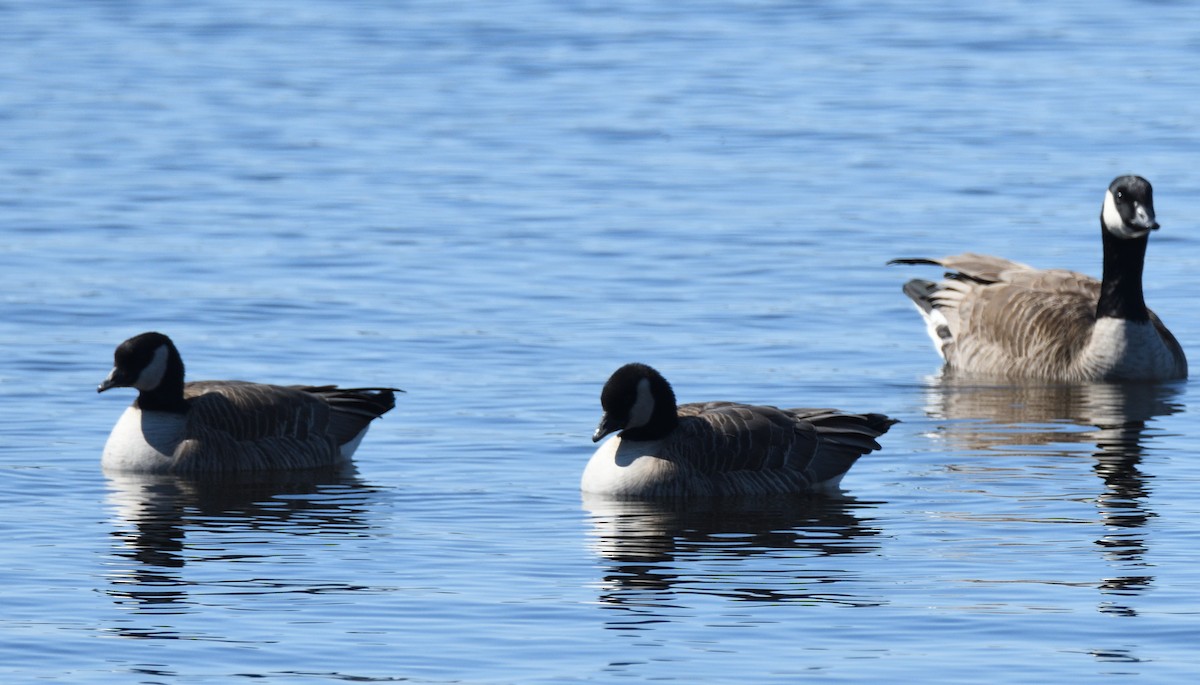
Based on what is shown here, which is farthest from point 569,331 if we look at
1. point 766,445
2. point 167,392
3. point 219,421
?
point 766,445

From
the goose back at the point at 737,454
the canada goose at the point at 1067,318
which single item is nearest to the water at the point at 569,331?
the goose back at the point at 737,454

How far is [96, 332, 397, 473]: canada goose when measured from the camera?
16656 millimetres

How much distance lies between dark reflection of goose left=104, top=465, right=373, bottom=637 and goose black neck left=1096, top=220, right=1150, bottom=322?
7.43 meters

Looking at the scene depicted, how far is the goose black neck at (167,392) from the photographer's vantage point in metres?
16.8

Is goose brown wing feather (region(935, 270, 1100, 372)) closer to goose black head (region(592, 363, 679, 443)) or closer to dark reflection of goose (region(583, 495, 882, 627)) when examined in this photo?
dark reflection of goose (region(583, 495, 882, 627))

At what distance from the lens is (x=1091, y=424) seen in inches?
752

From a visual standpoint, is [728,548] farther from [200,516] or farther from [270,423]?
[270,423]

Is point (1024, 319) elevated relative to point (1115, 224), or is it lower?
lower

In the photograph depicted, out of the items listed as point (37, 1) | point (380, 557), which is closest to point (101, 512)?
point (380, 557)

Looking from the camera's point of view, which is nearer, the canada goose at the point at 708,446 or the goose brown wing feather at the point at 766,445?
the canada goose at the point at 708,446

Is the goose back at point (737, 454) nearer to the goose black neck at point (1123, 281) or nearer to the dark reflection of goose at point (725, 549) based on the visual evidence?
the dark reflection of goose at point (725, 549)

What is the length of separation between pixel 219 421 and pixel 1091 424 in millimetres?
6823

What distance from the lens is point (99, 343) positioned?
2139 cm

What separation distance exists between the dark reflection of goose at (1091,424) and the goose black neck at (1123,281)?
0.67 meters
